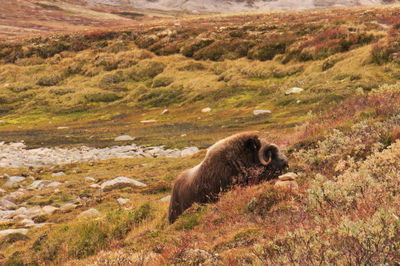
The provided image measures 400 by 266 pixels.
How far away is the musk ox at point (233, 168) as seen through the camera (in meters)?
8.60

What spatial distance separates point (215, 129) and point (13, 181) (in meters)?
12.1

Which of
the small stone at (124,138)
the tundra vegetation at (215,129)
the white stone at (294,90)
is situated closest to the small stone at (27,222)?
the tundra vegetation at (215,129)

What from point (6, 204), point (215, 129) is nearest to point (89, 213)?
point (6, 204)

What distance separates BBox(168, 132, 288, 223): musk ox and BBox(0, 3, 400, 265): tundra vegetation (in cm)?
63

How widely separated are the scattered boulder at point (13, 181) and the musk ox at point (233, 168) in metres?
10.6

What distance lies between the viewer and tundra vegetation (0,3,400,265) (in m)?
4.96

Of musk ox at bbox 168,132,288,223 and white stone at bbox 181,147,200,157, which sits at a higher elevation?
musk ox at bbox 168,132,288,223

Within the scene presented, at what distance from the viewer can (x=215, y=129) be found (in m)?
25.1

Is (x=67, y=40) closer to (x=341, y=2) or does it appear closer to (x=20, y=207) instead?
(x=20, y=207)

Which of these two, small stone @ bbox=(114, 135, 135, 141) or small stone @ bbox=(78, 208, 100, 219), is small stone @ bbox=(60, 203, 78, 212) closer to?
small stone @ bbox=(78, 208, 100, 219)

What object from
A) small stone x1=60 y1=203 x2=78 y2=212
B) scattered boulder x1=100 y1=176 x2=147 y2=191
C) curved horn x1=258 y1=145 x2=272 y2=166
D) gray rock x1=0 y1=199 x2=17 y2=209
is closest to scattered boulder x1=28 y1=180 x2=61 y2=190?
gray rock x1=0 y1=199 x2=17 y2=209

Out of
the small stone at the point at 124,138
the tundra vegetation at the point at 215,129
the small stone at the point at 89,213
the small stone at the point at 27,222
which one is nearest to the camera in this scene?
the tundra vegetation at the point at 215,129

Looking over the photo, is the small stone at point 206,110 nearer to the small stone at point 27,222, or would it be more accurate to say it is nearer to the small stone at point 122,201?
the small stone at point 122,201

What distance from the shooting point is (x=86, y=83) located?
Answer: 4609 centimetres
